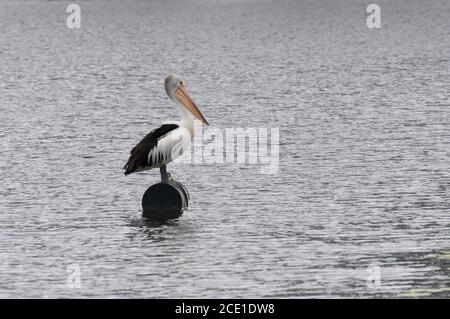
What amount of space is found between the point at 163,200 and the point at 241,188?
13.0 ft

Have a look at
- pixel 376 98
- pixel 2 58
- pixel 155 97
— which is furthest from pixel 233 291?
pixel 2 58

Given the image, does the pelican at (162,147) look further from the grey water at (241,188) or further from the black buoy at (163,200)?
the grey water at (241,188)

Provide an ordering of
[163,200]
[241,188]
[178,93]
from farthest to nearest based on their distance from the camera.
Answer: [241,188] → [178,93] → [163,200]

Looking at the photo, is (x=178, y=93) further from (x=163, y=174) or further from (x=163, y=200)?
(x=163, y=200)

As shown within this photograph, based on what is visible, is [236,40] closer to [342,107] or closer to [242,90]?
[242,90]

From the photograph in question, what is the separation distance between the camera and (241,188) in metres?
27.5

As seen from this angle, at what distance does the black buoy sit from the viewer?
23.8 meters

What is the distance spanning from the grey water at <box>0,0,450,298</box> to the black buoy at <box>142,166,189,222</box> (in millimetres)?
367

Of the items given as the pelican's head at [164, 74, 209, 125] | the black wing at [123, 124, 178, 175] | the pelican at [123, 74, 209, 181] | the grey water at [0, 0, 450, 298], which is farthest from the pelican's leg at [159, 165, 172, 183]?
the pelican's head at [164, 74, 209, 125]

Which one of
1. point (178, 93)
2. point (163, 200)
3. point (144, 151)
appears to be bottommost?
point (163, 200)

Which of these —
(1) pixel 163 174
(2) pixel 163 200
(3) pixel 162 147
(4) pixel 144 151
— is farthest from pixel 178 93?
(2) pixel 163 200

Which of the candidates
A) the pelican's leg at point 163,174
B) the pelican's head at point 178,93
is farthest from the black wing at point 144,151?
the pelican's head at point 178,93

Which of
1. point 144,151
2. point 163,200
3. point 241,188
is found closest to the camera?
point 144,151

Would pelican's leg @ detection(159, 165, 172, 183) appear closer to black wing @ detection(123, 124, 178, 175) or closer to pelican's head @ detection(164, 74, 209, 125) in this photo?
black wing @ detection(123, 124, 178, 175)
